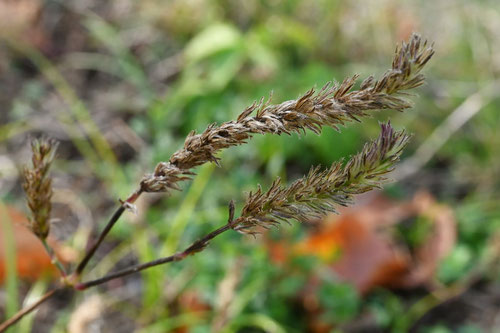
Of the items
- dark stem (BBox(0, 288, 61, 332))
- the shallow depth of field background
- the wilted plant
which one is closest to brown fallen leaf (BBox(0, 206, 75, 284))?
the shallow depth of field background

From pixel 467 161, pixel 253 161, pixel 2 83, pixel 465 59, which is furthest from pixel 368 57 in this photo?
pixel 2 83

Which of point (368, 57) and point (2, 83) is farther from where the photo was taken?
point (368, 57)

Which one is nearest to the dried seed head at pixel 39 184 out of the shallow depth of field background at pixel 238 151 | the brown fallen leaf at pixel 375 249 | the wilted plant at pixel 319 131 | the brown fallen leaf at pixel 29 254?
the wilted plant at pixel 319 131

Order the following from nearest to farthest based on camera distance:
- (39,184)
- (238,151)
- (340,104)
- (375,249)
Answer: (340,104), (39,184), (375,249), (238,151)

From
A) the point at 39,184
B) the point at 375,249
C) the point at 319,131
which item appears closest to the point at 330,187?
the point at 319,131

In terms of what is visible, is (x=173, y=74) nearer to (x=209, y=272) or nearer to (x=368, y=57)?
(x=368, y=57)

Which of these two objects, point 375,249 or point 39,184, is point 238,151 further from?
point 39,184
